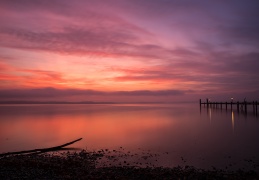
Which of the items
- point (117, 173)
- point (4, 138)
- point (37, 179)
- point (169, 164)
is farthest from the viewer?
point (4, 138)

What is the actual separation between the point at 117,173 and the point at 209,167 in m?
6.46

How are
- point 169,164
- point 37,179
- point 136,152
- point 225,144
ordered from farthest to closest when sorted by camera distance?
point 225,144 < point 136,152 < point 169,164 < point 37,179

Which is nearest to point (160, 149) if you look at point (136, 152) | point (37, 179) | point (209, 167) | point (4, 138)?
point (136, 152)

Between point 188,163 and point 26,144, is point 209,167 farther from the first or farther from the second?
point 26,144

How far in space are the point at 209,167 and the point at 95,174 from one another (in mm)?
7637

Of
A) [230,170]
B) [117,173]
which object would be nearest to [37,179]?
[117,173]

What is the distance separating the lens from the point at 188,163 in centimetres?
1552

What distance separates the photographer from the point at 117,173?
39.5 feet

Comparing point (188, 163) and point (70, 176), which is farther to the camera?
point (188, 163)

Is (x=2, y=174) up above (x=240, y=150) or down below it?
above

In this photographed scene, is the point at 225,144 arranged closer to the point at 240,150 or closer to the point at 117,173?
the point at 240,150

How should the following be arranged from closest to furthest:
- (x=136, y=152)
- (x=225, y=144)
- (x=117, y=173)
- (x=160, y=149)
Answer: (x=117, y=173) → (x=136, y=152) → (x=160, y=149) → (x=225, y=144)

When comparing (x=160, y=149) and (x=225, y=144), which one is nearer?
(x=160, y=149)

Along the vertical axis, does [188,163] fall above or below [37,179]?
below
